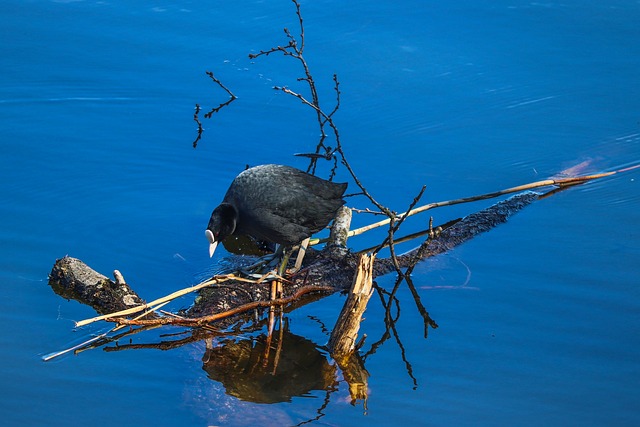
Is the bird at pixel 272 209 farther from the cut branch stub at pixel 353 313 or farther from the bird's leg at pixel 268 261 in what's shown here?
the cut branch stub at pixel 353 313

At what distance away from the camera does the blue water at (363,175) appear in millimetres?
4512

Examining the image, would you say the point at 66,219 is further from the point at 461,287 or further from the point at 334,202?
the point at 461,287

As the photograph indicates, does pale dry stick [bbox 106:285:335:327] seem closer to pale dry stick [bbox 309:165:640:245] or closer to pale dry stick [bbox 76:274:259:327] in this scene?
pale dry stick [bbox 76:274:259:327]

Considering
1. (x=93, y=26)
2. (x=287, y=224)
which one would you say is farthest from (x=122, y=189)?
(x=93, y=26)

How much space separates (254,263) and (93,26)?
3896 millimetres

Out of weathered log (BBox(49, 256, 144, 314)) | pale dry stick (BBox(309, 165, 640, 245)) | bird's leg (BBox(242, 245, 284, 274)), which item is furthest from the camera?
pale dry stick (BBox(309, 165, 640, 245))

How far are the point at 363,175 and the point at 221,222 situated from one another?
5.20 feet

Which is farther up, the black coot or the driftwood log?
the black coot

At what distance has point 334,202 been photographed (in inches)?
216

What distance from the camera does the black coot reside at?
519cm

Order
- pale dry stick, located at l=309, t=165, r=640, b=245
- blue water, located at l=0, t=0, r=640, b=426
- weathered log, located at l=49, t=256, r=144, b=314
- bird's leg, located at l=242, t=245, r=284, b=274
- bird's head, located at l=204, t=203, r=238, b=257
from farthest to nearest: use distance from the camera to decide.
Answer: pale dry stick, located at l=309, t=165, r=640, b=245 → bird's leg, located at l=242, t=245, r=284, b=274 → bird's head, located at l=204, t=203, r=238, b=257 → weathered log, located at l=49, t=256, r=144, b=314 → blue water, located at l=0, t=0, r=640, b=426

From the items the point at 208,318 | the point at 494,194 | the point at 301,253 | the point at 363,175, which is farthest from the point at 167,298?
the point at 494,194

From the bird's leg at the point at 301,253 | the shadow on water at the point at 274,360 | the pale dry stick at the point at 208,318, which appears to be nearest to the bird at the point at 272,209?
the bird's leg at the point at 301,253

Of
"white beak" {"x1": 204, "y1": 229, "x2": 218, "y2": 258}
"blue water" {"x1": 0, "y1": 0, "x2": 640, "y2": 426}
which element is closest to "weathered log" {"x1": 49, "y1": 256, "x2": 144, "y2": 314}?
"blue water" {"x1": 0, "y1": 0, "x2": 640, "y2": 426}
